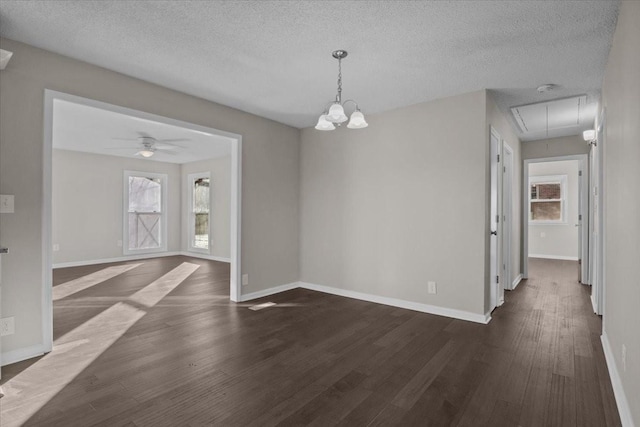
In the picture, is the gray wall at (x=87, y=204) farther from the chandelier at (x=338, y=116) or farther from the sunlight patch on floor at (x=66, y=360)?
the chandelier at (x=338, y=116)

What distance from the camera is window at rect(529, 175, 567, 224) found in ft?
27.8

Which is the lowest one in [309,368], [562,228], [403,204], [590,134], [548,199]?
[309,368]

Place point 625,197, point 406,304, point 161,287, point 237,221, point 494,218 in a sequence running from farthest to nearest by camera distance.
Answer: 1. point 161,287
2. point 237,221
3. point 406,304
4. point 494,218
5. point 625,197

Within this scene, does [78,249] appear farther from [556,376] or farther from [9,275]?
[556,376]

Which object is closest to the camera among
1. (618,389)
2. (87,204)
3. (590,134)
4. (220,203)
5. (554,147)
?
(618,389)

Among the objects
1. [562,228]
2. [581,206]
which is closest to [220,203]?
[581,206]

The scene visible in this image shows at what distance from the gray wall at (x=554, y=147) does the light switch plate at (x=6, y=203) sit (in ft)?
23.0

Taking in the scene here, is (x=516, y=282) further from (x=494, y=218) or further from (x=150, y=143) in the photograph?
(x=150, y=143)

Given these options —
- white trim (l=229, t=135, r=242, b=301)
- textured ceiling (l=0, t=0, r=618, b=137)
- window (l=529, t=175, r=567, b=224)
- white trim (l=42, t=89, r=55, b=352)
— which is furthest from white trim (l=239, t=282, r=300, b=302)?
window (l=529, t=175, r=567, b=224)

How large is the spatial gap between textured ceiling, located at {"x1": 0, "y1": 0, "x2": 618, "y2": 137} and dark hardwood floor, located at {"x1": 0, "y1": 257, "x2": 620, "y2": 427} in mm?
2481

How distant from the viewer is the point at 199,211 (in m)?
8.57

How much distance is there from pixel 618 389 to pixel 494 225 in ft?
6.72

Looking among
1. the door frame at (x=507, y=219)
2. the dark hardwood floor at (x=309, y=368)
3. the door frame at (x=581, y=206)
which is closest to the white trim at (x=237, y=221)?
the dark hardwood floor at (x=309, y=368)

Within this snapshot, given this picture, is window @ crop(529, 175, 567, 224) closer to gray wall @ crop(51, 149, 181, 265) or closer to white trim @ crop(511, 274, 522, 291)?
white trim @ crop(511, 274, 522, 291)
